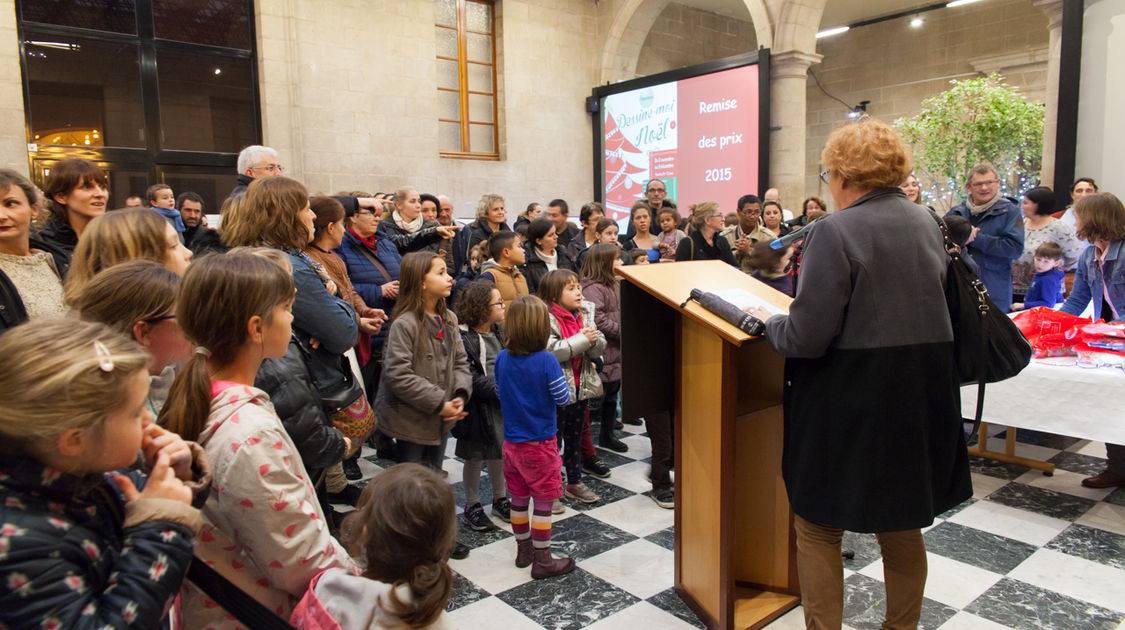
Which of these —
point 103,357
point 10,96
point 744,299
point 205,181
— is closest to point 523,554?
point 744,299

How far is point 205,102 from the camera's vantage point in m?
7.17

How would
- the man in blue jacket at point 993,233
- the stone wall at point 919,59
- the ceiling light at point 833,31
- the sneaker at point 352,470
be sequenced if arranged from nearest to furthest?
the sneaker at point 352,470
the man in blue jacket at point 993,233
the stone wall at point 919,59
the ceiling light at point 833,31

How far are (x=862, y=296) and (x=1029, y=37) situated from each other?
11.7 meters

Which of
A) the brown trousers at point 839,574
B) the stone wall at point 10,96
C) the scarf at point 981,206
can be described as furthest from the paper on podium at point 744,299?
the stone wall at point 10,96

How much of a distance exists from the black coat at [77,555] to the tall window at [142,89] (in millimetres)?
6867

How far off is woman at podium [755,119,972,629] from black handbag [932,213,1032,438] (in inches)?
3.0

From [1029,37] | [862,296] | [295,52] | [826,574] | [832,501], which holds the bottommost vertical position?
[826,574]

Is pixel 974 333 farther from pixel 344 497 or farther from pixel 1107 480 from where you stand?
pixel 344 497

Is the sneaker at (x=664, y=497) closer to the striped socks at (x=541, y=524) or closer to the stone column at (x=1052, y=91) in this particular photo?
the striped socks at (x=541, y=524)

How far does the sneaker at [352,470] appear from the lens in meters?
3.73

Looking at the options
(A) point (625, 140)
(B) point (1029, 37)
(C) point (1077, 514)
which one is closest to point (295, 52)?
(A) point (625, 140)

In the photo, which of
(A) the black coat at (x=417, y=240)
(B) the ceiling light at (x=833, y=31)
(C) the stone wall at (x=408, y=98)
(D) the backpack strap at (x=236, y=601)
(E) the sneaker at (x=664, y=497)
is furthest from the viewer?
(B) the ceiling light at (x=833, y=31)

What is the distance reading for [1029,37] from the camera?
34.5 feet

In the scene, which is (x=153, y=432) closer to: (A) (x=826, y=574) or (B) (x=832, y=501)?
(B) (x=832, y=501)
